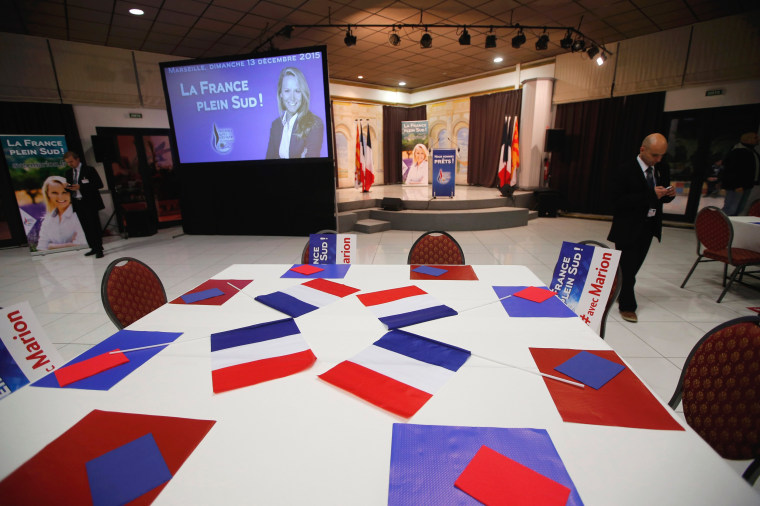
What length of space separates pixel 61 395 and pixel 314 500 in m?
0.82

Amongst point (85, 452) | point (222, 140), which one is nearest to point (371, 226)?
point (222, 140)

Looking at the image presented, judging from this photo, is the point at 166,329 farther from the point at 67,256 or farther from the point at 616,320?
the point at 67,256

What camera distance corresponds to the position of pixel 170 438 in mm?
769

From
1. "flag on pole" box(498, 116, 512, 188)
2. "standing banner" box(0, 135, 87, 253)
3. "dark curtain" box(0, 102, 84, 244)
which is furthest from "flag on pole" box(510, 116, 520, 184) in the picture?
"dark curtain" box(0, 102, 84, 244)

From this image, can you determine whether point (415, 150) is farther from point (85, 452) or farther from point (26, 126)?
point (85, 452)

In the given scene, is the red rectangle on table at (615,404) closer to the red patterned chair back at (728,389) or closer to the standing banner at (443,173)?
the red patterned chair back at (728,389)

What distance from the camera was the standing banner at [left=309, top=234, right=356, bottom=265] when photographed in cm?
224

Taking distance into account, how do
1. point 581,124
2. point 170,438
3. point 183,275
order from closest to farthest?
point 170,438
point 183,275
point 581,124

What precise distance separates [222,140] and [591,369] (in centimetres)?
621

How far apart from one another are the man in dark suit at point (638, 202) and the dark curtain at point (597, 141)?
5.26 metres

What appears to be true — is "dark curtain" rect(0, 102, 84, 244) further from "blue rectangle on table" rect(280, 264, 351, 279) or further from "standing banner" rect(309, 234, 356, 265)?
"blue rectangle on table" rect(280, 264, 351, 279)

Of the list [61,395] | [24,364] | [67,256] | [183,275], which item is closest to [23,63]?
[67,256]

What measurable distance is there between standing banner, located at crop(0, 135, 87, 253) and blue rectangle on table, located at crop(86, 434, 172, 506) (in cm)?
645

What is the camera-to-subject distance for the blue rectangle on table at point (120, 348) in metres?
0.97
